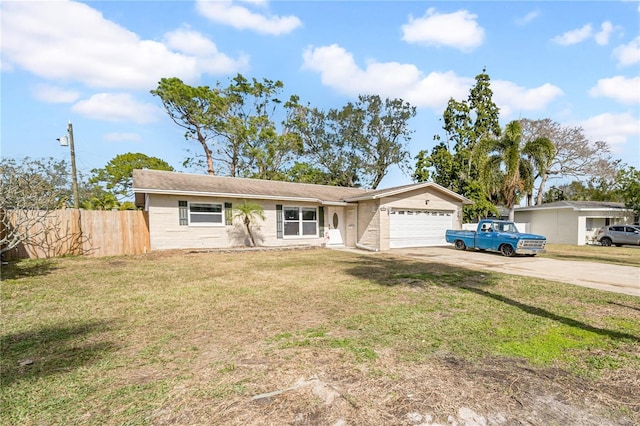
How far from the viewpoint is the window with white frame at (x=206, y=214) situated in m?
14.2

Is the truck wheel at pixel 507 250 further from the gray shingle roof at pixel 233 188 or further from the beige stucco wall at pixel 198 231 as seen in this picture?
the beige stucco wall at pixel 198 231

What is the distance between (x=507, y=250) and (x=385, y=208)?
571cm

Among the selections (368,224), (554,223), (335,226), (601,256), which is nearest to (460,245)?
(368,224)

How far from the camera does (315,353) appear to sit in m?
3.74

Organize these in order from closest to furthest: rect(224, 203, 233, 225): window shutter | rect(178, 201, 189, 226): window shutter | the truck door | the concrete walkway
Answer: the concrete walkway
rect(178, 201, 189, 226): window shutter
the truck door
rect(224, 203, 233, 225): window shutter

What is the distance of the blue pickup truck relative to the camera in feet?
42.7

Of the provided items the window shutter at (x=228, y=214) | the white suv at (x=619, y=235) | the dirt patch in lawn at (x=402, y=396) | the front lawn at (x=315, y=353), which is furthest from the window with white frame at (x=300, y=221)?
the white suv at (x=619, y=235)

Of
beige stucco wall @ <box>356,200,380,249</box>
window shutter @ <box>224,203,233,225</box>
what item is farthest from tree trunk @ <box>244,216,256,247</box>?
beige stucco wall @ <box>356,200,380,249</box>

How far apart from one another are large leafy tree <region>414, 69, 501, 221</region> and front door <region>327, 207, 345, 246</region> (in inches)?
464

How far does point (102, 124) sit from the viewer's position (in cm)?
2128

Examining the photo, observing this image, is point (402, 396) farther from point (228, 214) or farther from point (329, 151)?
point (329, 151)

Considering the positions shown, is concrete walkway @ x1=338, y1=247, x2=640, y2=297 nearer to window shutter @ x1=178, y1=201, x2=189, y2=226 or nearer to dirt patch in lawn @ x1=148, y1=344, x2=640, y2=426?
dirt patch in lawn @ x1=148, y1=344, x2=640, y2=426

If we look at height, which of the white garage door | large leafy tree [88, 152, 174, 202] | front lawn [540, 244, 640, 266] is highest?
large leafy tree [88, 152, 174, 202]

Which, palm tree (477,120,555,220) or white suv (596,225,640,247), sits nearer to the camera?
white suv (596,225,640,247)
